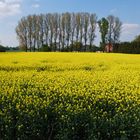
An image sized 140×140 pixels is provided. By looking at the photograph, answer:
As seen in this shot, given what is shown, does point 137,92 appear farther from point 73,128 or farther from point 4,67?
point 4,67

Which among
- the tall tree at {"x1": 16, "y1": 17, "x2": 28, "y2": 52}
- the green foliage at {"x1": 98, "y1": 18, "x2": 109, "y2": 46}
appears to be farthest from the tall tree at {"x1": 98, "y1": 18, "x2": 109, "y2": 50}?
the tall tree at {"x1": 16, "y1": 17, "x2": 28, "y2": 52}

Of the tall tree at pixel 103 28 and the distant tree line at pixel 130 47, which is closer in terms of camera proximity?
the distant tree line at pixel 130 47

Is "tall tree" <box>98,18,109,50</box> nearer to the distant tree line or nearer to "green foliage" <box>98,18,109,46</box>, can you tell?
"green foliage" <box>98,18,109,46</box>

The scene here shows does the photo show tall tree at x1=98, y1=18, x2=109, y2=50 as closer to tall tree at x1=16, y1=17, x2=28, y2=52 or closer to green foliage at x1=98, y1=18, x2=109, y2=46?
green foliage at x1=98, y1=18, x2=109, y2=46

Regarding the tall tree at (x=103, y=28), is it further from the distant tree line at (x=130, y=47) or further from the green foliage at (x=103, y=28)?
the distant tree line at (x=130, y=47)

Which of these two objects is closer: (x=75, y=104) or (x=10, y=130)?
(x=10, y=130)

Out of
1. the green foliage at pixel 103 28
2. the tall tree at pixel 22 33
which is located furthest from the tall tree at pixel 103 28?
the tall tree at pixel 22 33

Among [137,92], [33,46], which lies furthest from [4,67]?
[33,46]

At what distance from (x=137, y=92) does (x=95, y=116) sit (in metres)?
2.14

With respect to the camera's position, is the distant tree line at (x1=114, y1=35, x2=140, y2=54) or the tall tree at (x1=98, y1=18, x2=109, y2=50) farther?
the tall tree at (x1=98, y1=18, x2=109, y2=50)

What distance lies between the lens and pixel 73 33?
7094 cm

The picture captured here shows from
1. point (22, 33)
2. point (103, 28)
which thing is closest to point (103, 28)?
point (103, 28)

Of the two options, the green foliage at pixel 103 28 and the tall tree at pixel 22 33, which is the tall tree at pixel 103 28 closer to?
the green foliage at pixel 103 28

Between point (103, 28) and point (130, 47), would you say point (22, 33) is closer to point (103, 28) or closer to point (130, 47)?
point (103, 28)
